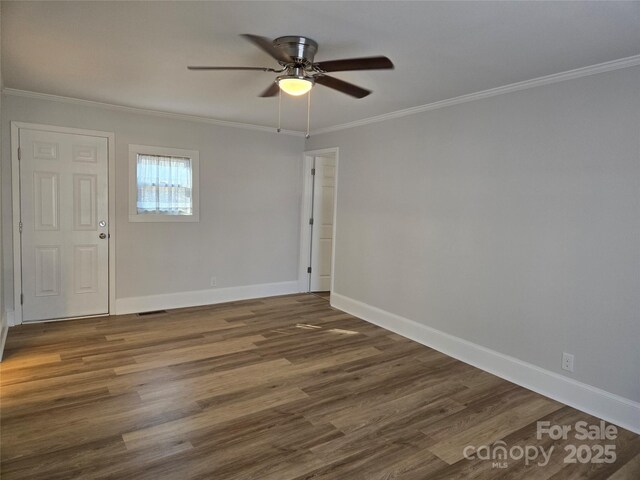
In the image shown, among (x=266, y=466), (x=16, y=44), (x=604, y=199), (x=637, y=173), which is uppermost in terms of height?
(x=16, y=44)

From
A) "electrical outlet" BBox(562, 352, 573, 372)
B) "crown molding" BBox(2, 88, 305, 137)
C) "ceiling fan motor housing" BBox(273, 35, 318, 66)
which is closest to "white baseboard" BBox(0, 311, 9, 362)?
"crown molding" BBox(2, 88, 305, 137)

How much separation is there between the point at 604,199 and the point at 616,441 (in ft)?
5.17

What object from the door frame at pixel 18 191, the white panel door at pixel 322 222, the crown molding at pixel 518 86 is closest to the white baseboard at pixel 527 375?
the white panel door at pixel 322 222

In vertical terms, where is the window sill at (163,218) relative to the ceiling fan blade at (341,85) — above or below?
below

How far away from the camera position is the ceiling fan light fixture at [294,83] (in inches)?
96.7

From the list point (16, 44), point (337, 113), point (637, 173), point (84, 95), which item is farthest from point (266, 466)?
point (84, 95)

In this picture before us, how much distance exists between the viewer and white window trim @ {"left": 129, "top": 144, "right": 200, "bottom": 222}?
473 cm

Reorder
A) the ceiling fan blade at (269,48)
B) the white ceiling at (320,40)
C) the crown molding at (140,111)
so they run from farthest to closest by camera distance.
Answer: the crown molding at (140,111), the ceiling fan blade at (269,48), the white ceiling at (320,40)

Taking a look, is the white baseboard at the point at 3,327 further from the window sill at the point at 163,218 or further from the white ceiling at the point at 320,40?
the white ceiling at the point at 320,40

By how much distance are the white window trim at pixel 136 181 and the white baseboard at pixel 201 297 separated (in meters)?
0.97

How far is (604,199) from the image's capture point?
9.04 ft

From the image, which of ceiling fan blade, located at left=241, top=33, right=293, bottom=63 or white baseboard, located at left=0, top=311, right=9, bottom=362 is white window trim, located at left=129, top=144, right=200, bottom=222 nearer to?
white baseboard, located at left=0, top=311, right=9, bottom=362

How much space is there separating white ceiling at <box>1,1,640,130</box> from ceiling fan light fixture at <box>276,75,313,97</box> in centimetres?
26

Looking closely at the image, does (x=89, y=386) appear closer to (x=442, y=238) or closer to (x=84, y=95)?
(x=84, y=95)
